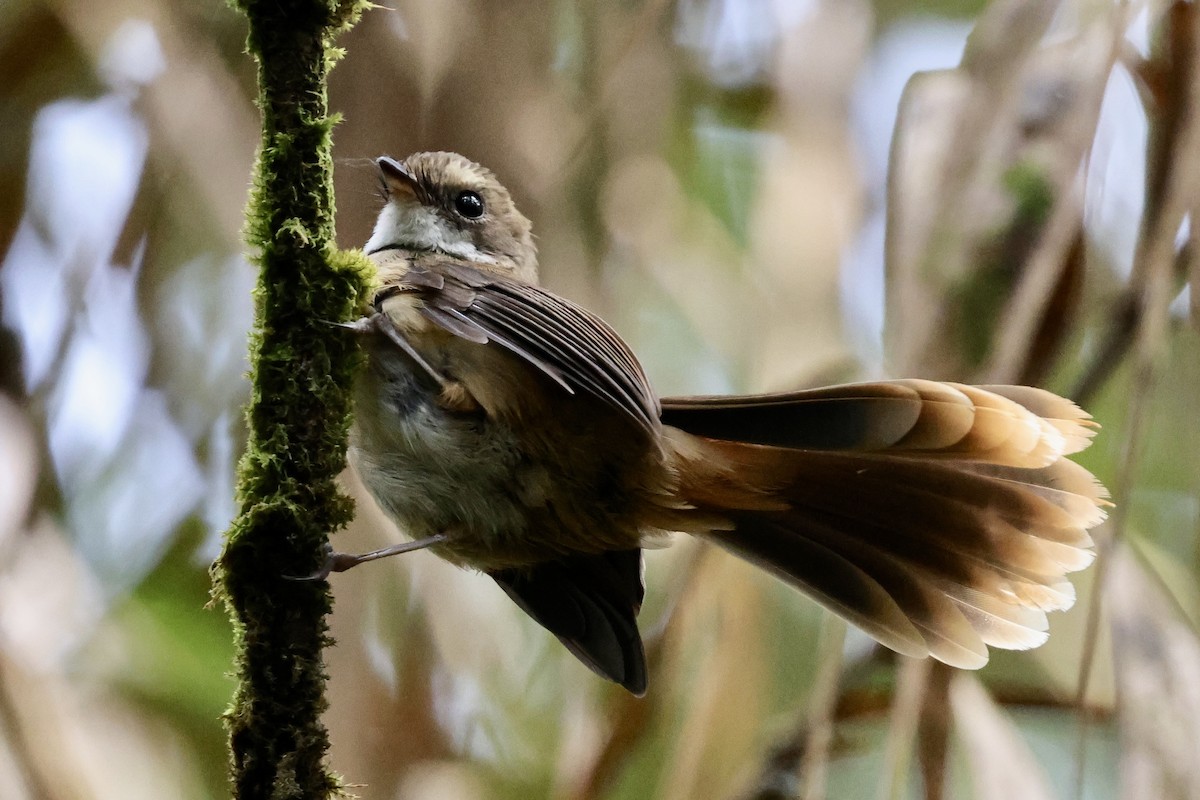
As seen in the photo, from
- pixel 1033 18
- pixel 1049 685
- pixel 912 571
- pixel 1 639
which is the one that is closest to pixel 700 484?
pixel 912 571

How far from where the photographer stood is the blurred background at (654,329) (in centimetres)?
266

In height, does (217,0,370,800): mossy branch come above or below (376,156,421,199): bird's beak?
below

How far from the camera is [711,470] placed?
8.92 ft

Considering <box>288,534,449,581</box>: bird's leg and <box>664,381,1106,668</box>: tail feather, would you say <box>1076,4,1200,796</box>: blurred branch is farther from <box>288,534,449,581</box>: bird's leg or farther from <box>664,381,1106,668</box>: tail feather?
<box>288,534,449,581</box>: bird's leg

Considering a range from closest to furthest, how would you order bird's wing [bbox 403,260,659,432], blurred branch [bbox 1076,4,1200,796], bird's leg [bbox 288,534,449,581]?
1. bird's leg [bbox 288,534,449,581]
2. blurred branch [bbox 1076,4,1200,796]
3. bird's wing [bbox 403,260,659,432]

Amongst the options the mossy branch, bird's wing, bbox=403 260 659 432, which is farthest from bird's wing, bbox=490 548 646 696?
the mossy branch

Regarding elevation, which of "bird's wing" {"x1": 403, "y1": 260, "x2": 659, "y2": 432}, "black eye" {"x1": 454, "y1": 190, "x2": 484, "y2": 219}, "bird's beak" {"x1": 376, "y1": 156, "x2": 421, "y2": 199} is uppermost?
"bird's beak" {"x1": 376, "y1": 156, "x2": 421, "y2": 199}

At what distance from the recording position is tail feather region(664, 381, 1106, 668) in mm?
2607

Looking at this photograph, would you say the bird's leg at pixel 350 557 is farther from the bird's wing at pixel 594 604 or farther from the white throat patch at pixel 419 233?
the white throat patch at pixel 419 233

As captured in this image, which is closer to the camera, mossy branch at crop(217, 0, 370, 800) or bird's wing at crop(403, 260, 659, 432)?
mossy branch at crop(217, 0, 370, 800)

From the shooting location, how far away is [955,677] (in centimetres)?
278

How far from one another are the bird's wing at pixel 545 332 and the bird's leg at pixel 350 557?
20.2 inches

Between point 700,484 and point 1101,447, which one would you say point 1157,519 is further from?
point 700,484

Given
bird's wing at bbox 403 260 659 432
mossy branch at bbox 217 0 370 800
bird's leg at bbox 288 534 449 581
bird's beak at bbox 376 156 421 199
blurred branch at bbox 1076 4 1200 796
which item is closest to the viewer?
mossy branch at bbox 217 0 370 800
